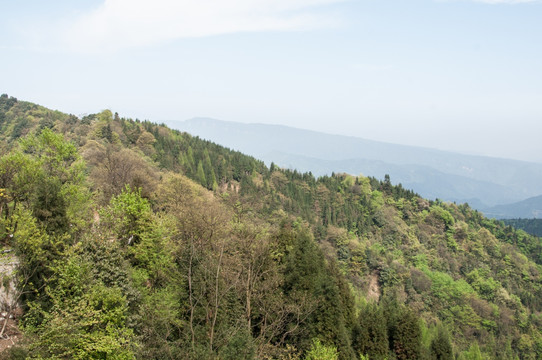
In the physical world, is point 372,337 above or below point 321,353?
below

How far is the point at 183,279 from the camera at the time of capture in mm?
21766

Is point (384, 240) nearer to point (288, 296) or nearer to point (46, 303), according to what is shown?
point (288, 296)

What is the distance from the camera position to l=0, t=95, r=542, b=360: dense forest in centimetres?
1770

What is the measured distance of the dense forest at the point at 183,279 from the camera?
1770cm

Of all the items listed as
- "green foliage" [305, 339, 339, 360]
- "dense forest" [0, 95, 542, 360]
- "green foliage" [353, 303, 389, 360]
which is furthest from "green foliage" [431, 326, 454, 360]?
"green foliage" [305, 339, 339, 360]

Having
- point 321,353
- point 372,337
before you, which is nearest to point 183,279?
point 321,353

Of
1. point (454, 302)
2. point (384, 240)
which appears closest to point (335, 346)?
point (454, 302)

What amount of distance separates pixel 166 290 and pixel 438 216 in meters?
93.0

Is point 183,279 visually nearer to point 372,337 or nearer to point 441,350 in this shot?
point 372,337

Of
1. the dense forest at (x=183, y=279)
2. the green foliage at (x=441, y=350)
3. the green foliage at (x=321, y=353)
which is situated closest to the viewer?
the dense forest at (x=183, y=279)

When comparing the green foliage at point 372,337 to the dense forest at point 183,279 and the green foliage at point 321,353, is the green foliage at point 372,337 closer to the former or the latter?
the dense forest at point 183,279

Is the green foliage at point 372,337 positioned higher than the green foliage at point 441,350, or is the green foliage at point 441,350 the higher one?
the green foliage at point 372,337

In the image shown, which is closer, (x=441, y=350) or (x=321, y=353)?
(x=321, y=353)

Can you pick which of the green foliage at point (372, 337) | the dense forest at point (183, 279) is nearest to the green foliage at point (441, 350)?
the dense forest at point (183, 279)
